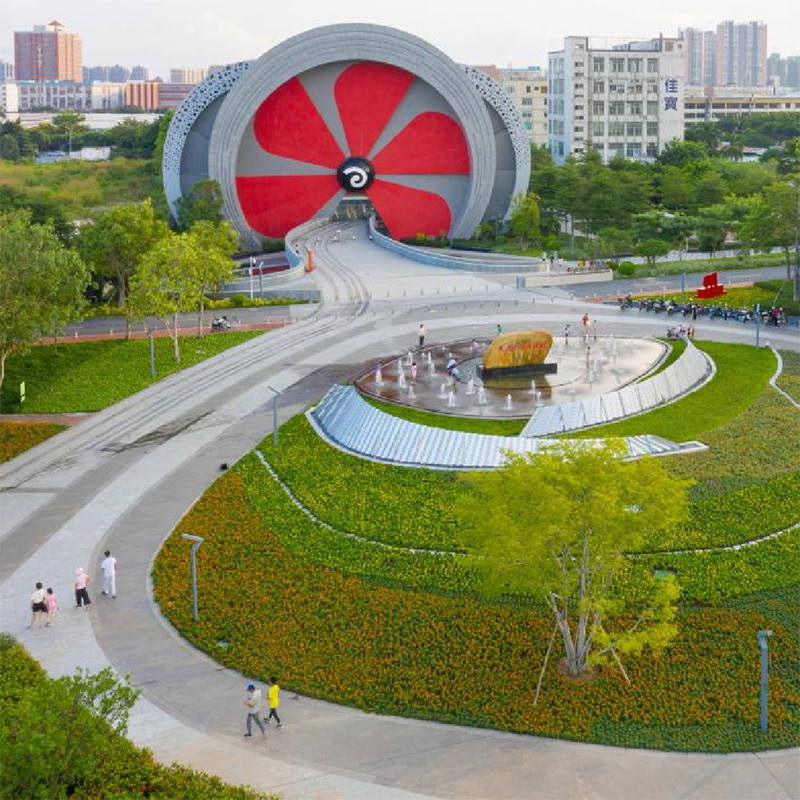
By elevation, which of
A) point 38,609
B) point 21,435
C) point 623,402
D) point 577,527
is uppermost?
point 623,402

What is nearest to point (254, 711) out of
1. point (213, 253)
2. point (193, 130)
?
point (213, 253)

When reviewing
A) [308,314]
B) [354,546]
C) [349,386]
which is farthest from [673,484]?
[308,314]

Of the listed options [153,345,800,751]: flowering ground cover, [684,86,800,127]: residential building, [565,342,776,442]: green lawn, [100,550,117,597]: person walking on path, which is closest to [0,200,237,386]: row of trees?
[153,345,800,751]: flowering ground cover

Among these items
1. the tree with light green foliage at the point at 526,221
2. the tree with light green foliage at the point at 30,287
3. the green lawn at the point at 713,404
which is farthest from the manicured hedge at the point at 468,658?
the tree with light green foliage at the point at 526,221

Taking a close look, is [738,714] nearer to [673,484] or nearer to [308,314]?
[673,484]

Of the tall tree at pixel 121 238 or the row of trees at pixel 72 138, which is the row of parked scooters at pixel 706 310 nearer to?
the tall tree at pixel 121 238

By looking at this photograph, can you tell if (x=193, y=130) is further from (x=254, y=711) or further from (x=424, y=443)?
(x=254, y=711)

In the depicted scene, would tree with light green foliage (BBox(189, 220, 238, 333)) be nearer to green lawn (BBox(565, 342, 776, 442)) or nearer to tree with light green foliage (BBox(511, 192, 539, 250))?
green lawn (BBox(565, 342, 776, 442))
